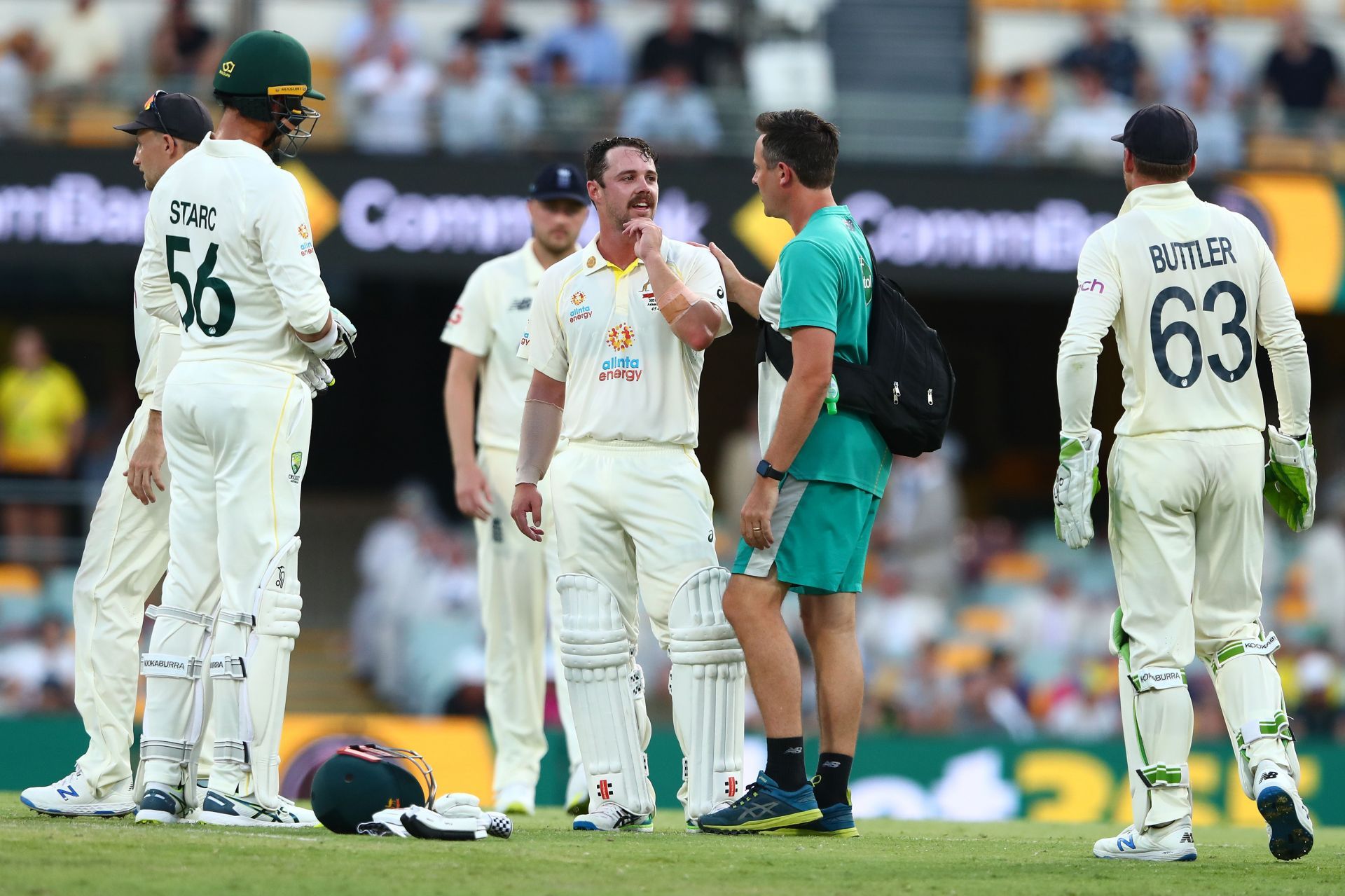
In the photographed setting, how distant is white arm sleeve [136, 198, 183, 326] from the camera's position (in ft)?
19.6

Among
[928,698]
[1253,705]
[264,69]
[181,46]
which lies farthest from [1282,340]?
[181,46]

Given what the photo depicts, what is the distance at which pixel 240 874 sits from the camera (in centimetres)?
450

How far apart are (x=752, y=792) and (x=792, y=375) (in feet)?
4.67

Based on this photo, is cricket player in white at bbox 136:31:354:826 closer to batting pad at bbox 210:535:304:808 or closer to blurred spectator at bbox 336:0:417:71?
batting pad at bbox 210:535:304:808

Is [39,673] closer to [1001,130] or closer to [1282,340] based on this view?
[1001,130]

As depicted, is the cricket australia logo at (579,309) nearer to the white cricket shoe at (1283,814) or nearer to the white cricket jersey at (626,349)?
the white cricket jersey at (626,349)

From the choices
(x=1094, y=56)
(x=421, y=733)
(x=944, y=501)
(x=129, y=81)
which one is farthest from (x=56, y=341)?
(x=1094, y=56)

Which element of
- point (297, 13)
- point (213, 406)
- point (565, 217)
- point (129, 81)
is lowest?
point (213, 406)

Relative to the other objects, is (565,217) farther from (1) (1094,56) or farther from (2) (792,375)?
(1) (1094,56)

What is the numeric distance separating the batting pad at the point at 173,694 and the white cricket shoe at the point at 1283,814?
3.43 metres

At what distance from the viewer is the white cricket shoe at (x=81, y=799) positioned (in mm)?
6098

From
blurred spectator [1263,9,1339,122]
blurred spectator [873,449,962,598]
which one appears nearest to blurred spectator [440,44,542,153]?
blurred spectator [873,449,962,598]

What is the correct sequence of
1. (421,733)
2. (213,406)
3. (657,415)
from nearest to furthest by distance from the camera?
1. (213,406)
2. (657,415)
3. (421,733)

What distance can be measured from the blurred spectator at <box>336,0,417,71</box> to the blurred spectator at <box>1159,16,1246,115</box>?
6901mm
